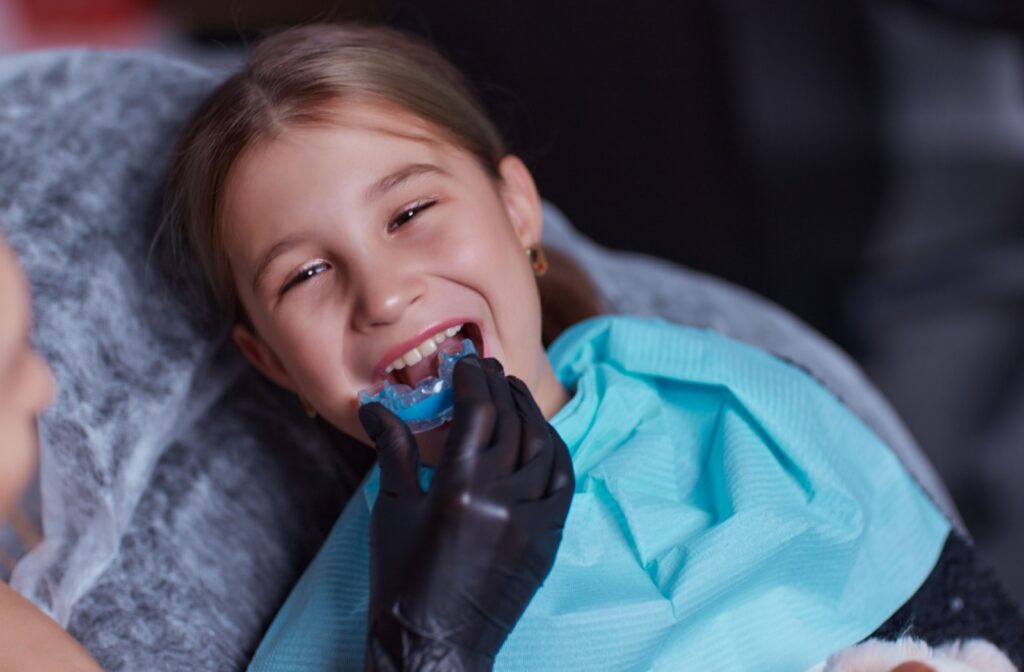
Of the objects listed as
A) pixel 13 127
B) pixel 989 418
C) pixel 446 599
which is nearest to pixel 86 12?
pixel 13 127

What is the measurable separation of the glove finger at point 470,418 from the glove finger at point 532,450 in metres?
0.03

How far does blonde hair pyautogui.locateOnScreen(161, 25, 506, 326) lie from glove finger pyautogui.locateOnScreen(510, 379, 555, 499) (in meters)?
0.30

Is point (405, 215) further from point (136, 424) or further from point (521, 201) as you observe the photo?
point (136, 424)

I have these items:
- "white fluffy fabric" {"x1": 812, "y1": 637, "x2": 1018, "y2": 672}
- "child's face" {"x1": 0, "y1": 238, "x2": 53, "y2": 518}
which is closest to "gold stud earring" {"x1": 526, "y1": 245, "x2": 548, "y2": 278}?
"white fluffy fabric" {"x1": 812, "y1": 637, "x2": 1018, "y2": 672}

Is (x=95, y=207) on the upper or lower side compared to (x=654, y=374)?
upper

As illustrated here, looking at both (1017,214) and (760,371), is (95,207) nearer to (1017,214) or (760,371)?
(760,371)

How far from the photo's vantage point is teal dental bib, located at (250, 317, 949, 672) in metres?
0.94

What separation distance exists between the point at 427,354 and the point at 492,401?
0.39 ft

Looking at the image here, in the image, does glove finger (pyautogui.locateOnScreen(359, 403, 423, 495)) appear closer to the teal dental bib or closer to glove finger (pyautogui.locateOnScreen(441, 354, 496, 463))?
glove finger (pyautogui.locateOnScreen(441, 354, 496, 463))

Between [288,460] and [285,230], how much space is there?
0.31m

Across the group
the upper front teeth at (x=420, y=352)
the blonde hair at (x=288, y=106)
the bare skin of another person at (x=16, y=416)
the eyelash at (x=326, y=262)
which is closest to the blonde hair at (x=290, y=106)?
the blonde hair at (x=288, y=106)

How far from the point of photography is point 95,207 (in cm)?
115

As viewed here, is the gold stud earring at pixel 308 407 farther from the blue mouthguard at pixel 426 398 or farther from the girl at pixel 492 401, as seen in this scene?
the blue mouthguard at pixel 426 398

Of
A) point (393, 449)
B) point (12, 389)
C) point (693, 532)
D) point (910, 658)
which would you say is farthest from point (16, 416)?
point (910, 658)
